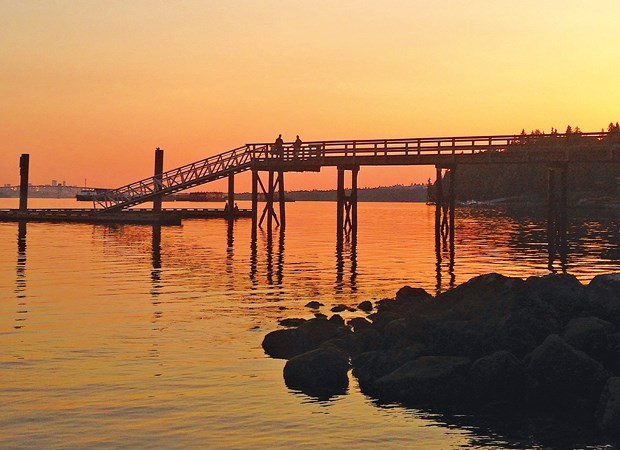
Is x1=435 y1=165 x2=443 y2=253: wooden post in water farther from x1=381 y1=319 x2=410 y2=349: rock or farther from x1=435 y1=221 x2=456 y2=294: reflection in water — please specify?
x1=381 y1=319 x2=410 y2=349: rock

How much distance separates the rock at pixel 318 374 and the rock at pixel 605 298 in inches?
227

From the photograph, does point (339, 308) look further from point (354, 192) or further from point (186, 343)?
point (354, 192)

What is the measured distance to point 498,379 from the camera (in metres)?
16.6

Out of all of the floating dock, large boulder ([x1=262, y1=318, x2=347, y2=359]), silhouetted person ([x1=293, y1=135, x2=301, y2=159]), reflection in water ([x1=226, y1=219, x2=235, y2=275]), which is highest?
silhouetted person ([x1=293, y1=135, x2=301, y2=159])

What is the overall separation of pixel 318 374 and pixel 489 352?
3289 millimetres

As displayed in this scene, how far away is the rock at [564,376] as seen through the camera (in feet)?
53.7

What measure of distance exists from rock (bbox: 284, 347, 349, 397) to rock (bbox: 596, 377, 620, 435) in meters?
4.53

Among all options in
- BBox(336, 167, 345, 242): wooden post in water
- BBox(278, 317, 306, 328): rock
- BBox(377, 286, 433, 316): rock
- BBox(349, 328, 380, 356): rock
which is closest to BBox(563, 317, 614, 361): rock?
BBox(349, 328, 380, 356): rock

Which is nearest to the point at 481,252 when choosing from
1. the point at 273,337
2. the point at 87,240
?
the point at 87,240

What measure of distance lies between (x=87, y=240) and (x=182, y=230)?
51.5 ft

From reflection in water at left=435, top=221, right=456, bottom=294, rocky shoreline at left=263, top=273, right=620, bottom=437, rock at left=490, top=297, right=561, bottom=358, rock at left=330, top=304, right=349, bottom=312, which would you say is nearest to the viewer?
rocky shoreline at left=263, top=273, right=620, bottom=437

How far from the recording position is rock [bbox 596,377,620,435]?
1468cm

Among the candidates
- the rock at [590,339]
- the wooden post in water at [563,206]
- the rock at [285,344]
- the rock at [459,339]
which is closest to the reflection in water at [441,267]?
the wooden post in water at [563,206]

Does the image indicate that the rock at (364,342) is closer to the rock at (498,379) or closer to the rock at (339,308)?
the rock at (498,379)
